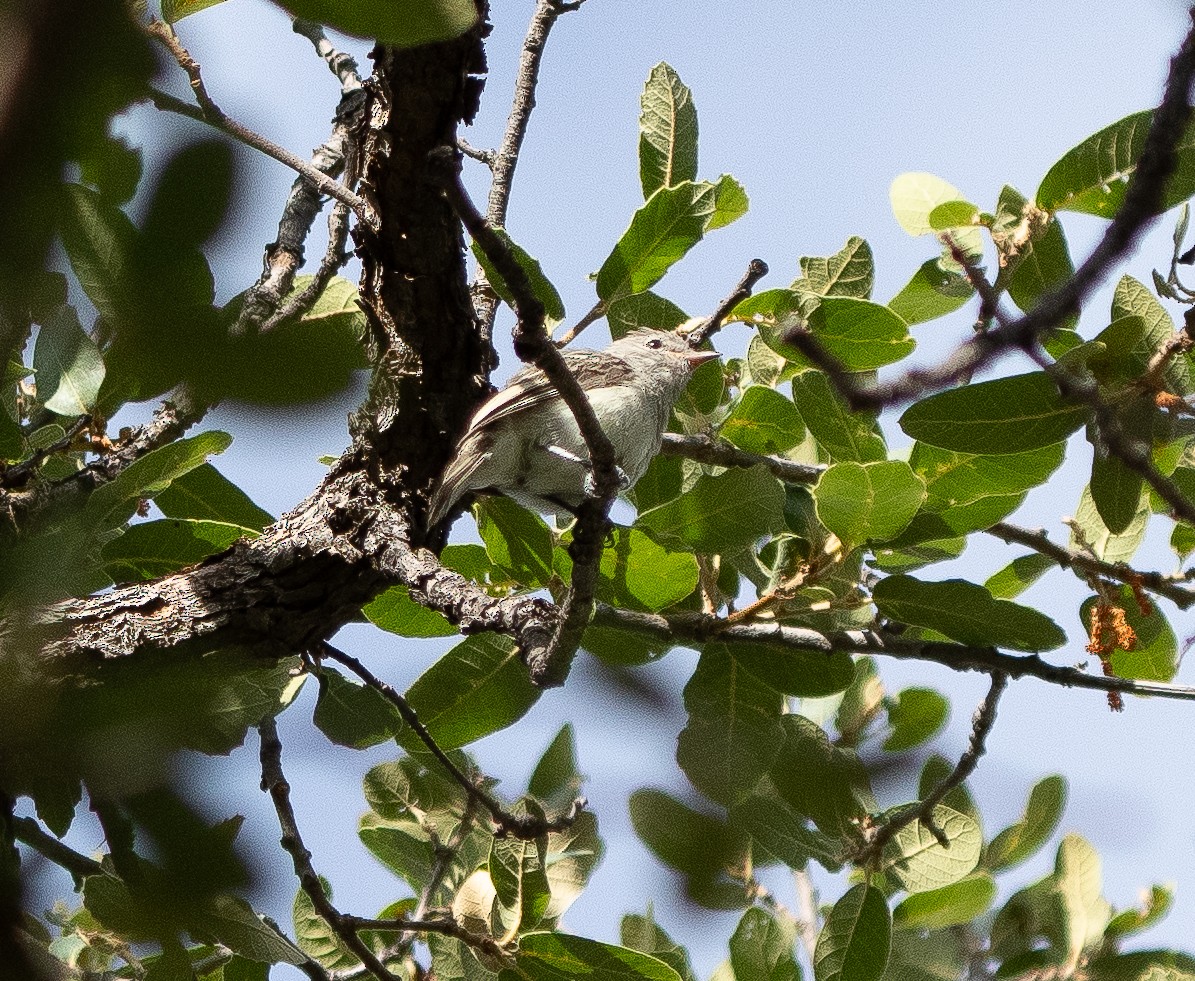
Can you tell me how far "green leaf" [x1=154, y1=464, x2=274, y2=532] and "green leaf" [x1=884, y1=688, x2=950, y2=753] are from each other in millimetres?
1799

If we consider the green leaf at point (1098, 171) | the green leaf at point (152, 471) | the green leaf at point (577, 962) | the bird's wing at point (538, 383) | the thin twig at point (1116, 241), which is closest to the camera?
the thin twig at point (1116, 241)

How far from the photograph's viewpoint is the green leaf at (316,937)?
3439mm

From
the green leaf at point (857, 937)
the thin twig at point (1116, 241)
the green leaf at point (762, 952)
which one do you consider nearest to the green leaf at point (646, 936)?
the green leaf at point (762, 952)

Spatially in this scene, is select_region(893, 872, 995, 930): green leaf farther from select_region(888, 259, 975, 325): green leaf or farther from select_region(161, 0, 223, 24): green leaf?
select_region(161, 0, 223, 24): green leaf

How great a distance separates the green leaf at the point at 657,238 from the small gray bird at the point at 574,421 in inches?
12.7

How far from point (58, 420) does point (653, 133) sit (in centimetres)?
222

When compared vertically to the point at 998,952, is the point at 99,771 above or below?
above

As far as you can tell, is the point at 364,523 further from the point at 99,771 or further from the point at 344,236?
the point at 99,771

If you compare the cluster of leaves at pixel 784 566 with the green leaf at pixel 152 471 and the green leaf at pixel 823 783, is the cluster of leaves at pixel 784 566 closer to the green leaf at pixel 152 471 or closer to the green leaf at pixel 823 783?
the green leaf at pixel 152 471

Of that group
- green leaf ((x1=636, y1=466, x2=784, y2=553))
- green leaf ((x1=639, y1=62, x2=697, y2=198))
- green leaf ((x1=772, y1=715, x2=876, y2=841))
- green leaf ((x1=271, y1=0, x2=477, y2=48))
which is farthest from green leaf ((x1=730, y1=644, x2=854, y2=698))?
green leaf ((x1=271, y1=0, x2=477, y2=48))

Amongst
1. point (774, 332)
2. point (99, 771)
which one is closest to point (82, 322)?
point (99, 771)

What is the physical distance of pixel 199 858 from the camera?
0.56 metres

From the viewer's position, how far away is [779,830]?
1176mm

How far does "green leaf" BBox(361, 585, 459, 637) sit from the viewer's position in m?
3.23
